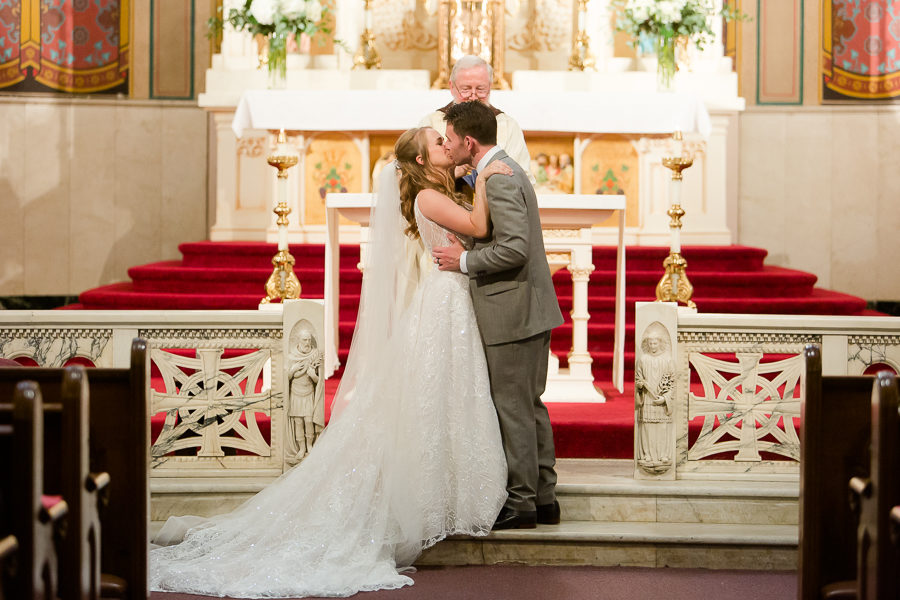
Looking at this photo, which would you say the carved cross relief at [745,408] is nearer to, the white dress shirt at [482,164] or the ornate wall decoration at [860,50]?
the white dress shirt at [482,164]

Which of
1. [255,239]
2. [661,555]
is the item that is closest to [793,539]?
[661,555]

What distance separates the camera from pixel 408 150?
165 inches

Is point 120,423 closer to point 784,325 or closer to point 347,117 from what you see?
point 784,325

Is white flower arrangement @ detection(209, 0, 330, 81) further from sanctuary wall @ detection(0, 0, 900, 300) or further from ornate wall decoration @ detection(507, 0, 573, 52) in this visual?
ornate wall decoration @ detection(507, 0, 573, 52)

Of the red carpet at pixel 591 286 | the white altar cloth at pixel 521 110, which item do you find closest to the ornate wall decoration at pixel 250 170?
the white altar cloth at pixel 521 110

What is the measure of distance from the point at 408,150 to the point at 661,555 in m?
1.81

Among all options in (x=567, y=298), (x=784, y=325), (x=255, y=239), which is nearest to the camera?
(x=784, y=325)

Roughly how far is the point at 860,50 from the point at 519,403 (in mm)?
6531

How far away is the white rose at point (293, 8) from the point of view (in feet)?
24.8

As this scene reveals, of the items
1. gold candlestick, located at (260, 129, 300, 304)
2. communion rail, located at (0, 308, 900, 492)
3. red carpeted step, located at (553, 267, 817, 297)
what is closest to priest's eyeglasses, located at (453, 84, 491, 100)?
gold candlestick, located at (260, 129, 300, 304)

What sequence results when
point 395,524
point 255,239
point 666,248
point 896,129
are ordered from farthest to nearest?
point 896,129 < point 255,239 < point 666,248 < point 395,524

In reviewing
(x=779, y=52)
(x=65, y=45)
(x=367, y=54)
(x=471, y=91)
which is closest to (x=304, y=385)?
(x=471, y=91)

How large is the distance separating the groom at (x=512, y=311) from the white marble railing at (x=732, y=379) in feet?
1.68

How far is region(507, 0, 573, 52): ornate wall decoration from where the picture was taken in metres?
8.92
